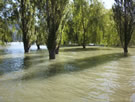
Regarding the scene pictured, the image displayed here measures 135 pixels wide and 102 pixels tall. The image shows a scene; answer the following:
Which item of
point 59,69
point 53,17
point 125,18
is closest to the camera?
point 59,69

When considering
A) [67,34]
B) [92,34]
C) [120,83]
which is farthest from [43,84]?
[67,34]

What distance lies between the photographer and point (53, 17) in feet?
35.6

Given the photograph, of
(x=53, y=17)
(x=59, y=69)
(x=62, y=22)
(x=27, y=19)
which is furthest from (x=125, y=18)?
(x=59, y=69)

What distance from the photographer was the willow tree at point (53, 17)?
10773 millimetres

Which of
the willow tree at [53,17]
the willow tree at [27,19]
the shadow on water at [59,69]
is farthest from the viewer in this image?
the willow tree at [27,19]

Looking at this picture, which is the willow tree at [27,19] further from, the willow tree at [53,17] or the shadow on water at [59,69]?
the shadow on water at [59,69]

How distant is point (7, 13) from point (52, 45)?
9.08 m

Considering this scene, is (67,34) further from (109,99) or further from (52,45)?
(109,99)

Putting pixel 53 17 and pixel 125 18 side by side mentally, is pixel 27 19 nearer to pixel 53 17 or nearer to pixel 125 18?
pixel 53 17

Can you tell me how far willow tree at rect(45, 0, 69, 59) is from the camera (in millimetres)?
10773

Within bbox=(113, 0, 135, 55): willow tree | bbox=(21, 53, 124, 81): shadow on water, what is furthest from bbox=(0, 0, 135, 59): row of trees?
bbox=(21, 53, 124, 81): shadow on water

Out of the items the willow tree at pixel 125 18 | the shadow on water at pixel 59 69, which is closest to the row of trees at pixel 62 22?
the willow tree at pixel 125 18

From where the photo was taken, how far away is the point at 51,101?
315 cm

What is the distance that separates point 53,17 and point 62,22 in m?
1.85
